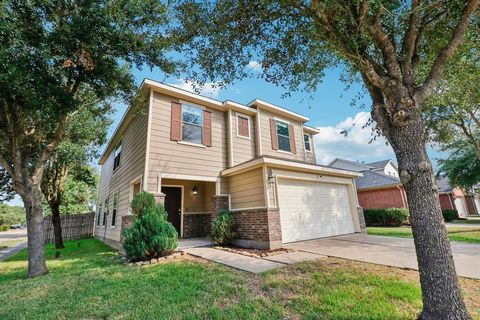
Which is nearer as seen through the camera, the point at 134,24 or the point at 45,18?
the point at 45,18

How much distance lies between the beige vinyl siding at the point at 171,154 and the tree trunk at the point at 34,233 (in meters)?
2.79

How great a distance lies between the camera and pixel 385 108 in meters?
3.16

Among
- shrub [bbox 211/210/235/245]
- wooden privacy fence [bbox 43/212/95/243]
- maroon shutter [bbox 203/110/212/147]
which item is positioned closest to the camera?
shrub [bbox 211/210/235/245]

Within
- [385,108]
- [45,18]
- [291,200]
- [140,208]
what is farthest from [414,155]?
[45,18]

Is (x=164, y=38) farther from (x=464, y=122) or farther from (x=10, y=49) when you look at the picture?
(x=464, y=122)

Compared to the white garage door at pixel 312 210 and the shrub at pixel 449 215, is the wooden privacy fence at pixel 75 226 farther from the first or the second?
the shrub at pixel 449 215

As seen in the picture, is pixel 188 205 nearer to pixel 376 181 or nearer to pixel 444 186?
pixel 376 181

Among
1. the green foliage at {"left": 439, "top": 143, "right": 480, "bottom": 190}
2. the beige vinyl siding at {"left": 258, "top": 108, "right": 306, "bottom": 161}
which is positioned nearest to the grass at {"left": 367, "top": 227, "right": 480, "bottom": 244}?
the beige vinyl siding at {"left": 258, "top": 108, "right": 306, "bottom": 161}

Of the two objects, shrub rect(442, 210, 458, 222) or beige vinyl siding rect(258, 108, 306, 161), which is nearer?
beige vinyl siding rect(258, 108, 306, 161)

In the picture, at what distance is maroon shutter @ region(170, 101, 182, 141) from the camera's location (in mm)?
8766

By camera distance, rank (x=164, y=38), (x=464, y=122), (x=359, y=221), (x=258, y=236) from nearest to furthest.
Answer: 1. (x=164, y=38)
2. (x=258, y=236)
3. (x=359, y=221)
4. (x=464, y=122)

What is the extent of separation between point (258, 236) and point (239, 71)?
188 inches

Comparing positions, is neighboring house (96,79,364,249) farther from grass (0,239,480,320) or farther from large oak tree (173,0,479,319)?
large oak tree (173,0,479,319)

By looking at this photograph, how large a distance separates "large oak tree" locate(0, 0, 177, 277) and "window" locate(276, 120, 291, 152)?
685cm
